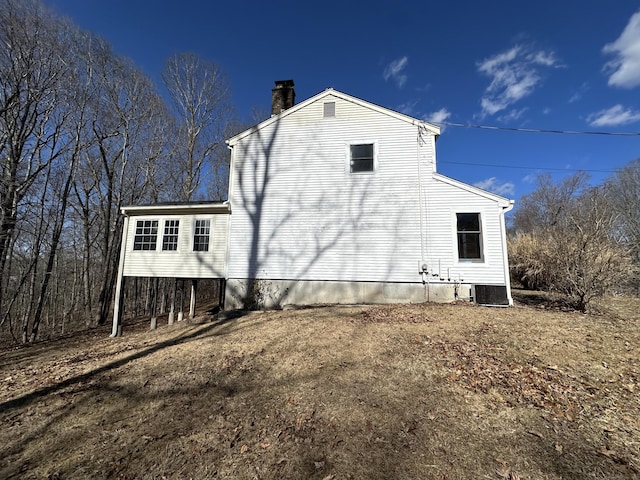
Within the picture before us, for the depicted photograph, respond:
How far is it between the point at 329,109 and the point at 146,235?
892 cm

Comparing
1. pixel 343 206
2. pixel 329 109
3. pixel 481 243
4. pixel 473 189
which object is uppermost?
pixel 329 109

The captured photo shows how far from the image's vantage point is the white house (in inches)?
418

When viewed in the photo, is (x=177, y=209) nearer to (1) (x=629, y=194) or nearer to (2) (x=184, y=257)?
(2) (x=184, y=257)

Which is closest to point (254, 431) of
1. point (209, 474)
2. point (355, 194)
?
point (209, 474)

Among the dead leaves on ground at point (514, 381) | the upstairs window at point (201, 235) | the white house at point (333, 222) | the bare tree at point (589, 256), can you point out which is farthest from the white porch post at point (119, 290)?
the bare tree at point (589, 256)

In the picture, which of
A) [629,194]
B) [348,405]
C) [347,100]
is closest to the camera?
[348,405]

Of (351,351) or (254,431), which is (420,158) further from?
(254,431)

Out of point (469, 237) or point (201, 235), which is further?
point (201, 235)

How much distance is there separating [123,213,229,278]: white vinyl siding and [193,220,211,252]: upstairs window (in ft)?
0.36

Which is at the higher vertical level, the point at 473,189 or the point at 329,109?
the point at 329,109

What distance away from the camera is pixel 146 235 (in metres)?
11.8

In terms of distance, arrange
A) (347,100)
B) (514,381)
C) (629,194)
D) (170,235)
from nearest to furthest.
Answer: (514,381)
(170,235)
(347,100)
(629,194)

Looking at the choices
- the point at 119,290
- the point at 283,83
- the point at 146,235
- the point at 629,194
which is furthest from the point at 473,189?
the point at 629,194

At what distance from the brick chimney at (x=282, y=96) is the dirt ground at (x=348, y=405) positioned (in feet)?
32.4
